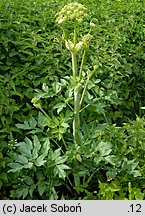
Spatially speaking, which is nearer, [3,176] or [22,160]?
[22,160]

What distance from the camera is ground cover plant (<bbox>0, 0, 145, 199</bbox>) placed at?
91.7 inches

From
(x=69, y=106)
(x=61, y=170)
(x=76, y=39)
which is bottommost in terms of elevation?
(x=61, y=170)

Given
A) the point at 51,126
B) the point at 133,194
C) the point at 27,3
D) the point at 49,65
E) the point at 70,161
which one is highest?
the point at 27,3

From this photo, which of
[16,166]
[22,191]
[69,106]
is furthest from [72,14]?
[22,191]

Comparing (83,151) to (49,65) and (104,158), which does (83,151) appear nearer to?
(104,158)

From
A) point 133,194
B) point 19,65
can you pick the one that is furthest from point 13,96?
point 133,194

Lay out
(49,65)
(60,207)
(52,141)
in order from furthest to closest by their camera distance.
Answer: (49,65) → (52,141) → (60,207)

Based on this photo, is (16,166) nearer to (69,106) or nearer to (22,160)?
(22,160)

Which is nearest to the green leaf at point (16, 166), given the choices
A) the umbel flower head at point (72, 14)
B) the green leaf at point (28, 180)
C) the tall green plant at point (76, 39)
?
the green leaf at point (28, 180)

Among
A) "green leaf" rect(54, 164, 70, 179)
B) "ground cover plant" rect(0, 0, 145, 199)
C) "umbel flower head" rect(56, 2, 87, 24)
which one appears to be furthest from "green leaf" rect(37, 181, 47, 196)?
"umbel flower head" rect(56, 2, 87, 24)

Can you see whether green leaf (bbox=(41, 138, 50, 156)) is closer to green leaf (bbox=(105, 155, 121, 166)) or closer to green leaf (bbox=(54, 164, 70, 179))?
green leaf (bbox=(54, 164, 70, 179))

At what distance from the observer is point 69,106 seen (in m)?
2.43

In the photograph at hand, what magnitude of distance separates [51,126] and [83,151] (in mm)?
209

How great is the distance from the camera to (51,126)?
7.72 ft
